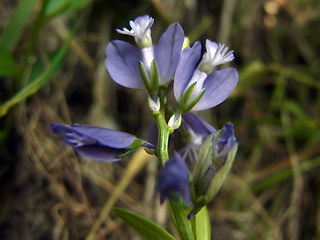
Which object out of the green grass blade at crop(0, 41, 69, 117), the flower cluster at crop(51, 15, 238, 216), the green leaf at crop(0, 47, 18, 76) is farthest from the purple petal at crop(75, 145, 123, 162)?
the green leaf at crop(0, 47, 18, 76)

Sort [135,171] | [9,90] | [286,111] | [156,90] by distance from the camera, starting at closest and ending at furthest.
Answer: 1. [156,90]
2. [9,90]
3. [135,171]
4. [286,111]

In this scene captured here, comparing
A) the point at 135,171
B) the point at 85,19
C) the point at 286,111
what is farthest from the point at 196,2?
the point at 135,171

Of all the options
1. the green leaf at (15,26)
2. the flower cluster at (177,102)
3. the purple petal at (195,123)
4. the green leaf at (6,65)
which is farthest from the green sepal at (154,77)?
the green leaf at (15,26)

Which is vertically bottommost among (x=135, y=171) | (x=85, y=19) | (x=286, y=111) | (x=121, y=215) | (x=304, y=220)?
(x=304, y=220)

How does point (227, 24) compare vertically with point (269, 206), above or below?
above

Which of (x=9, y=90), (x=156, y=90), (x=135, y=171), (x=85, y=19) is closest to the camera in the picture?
(x=156, y=90)

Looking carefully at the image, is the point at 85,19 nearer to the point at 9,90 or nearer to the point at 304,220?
the point at 9,90

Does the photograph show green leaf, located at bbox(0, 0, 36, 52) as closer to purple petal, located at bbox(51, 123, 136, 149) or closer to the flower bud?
purple petal, located at bbox(51, 123, 136, 149)
